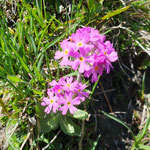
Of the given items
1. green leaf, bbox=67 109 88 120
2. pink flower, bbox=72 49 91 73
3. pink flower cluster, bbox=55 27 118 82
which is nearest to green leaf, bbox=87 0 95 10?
pink flower cluster, bbox=55 27 118 82

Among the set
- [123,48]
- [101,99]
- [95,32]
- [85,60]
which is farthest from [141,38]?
[85,60]

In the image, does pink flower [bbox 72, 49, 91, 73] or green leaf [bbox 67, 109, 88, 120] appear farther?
green leaf [bbox 67, 109, 88, 120]

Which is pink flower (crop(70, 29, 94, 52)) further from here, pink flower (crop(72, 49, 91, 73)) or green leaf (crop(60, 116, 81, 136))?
green leaf (crop(60, 116, 81, 136))

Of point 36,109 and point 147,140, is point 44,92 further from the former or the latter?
point 147,140

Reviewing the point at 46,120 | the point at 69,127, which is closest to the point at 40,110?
the point at 46,120

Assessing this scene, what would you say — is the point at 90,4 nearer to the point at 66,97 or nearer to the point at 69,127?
the point at 66,97
